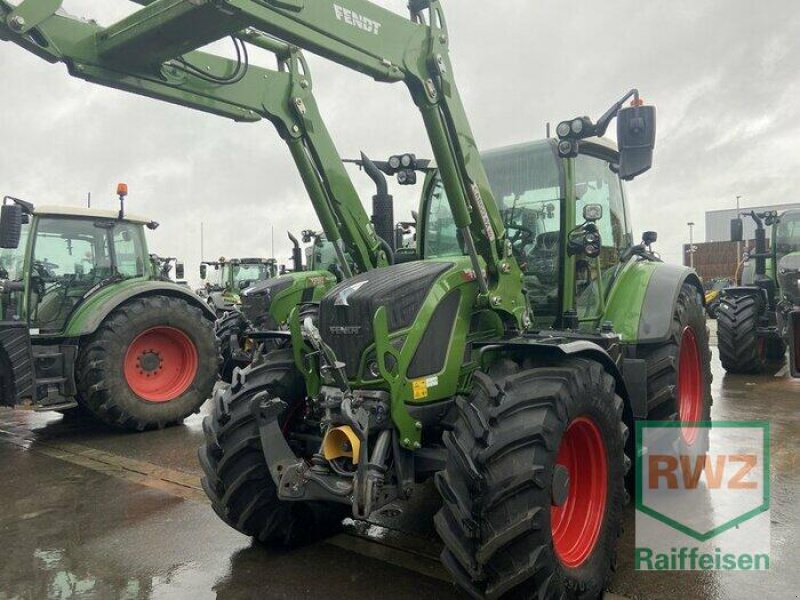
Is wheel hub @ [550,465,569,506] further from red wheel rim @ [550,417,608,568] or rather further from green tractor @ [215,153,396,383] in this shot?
green tractor @ [215,153,396,383]

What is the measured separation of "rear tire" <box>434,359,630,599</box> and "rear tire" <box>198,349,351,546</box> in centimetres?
113

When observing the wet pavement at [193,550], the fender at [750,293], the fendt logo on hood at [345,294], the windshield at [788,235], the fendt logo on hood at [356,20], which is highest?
the fendt logo on hood at [356,20]

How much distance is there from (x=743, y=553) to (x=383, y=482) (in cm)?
203

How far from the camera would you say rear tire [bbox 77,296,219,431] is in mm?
6414

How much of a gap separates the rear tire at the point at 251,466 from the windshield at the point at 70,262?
13.2 feet

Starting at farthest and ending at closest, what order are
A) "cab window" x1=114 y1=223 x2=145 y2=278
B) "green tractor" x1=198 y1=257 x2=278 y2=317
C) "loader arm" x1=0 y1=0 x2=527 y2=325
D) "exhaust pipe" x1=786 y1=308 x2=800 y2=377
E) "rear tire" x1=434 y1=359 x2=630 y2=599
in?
"green tractor" x1=198 y1=257 x2=278 y2=317 → "cab window" x1=114 y1=223 x2=145 y2=278 → "exhaust pipe" x1=786 y1=308 x2=800 y2=377 → "loader arm" x1=0 y1=0 x2=527 y2=325 → "rear tire" x1=434 y1=359 x2=630 y2=599

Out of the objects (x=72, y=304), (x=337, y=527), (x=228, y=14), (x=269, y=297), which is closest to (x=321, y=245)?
(x=269, y=297)

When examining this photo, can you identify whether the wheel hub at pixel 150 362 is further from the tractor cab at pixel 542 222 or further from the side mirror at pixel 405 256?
the tractor cab at pixel 542 222

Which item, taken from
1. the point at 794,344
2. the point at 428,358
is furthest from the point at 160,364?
the point at 794,344

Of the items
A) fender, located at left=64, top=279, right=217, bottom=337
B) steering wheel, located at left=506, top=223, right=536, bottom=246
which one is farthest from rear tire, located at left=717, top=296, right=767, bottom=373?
fender, located at left=64, top=279, right=217, bottom=337

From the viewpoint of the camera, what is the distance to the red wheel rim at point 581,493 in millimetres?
3121

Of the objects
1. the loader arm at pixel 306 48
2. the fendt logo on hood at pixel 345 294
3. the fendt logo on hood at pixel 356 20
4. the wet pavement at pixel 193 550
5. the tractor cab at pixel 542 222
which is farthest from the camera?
the tractor cab at pixel 542 222

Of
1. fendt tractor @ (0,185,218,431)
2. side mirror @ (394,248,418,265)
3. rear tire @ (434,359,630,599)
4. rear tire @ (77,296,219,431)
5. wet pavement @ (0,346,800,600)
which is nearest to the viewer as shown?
rear tire @ (434,359,630,599)

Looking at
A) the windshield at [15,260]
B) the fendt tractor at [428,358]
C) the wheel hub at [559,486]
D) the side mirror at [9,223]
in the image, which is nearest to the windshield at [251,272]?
the windshield at [15,260]
